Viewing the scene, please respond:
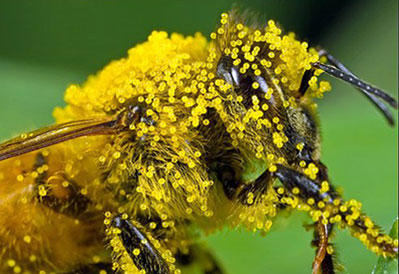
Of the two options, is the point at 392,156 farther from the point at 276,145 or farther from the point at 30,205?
the point at 30,205

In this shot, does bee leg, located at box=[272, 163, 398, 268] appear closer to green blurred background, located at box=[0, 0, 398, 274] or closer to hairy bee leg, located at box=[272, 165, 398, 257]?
hairy bee leg, located at box=[272, 165, 398, 257]

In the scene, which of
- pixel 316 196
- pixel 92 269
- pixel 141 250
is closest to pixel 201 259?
pixel 92 269

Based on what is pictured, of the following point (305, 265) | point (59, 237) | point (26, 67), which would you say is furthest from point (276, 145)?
point (26, 67)

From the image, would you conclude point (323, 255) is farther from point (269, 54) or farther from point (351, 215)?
point (269, 54)

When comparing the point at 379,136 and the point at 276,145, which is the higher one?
the point at 379,136

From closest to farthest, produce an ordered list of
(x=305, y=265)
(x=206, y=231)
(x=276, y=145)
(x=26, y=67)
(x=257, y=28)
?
(x=276, y=145) → (x=257, y=28) → (x=206, y=231) → (x=305, y=265) → (x=26, y=67)

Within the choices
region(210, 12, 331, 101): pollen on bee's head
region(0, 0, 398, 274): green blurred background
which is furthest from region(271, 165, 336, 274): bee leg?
region(0, 0, 398, 274): green blurred background
